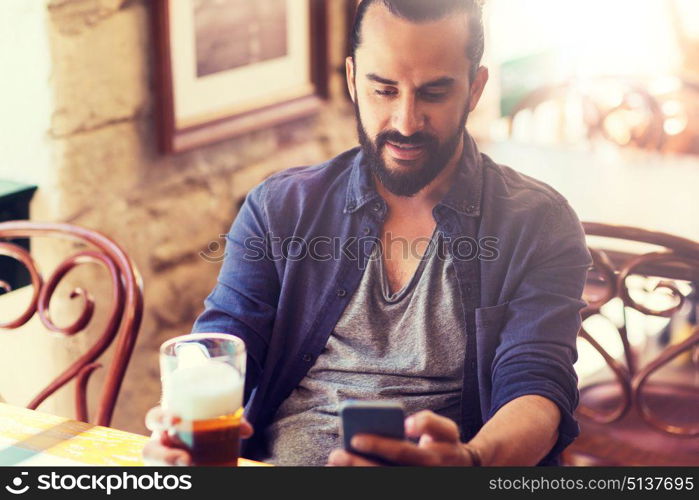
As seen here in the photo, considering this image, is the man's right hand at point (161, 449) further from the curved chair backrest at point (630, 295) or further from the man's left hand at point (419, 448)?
the curved chair backrest at point (630, 295)

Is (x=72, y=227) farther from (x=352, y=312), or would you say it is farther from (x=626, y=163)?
(x=626, y=163)

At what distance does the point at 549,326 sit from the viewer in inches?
56.6

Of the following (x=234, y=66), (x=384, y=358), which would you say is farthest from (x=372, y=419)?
(x=234, y=66)

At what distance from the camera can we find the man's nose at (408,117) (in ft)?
4.77

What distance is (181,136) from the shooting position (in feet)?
7.71

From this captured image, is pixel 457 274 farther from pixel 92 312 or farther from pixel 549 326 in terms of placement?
pixel 92 312

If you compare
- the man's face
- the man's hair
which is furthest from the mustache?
the man's hair

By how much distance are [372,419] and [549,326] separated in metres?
0.42

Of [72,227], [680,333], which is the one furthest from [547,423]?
[680,333]

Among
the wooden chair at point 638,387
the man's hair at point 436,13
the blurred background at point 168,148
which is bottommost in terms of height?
the wooden chair at point 638,387

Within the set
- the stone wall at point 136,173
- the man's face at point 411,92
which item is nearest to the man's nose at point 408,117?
the man's face at point 411,92

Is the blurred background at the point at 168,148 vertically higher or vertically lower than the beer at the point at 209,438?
higher

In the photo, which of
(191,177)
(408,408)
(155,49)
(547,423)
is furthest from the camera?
(191,177)

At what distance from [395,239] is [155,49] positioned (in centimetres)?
97
